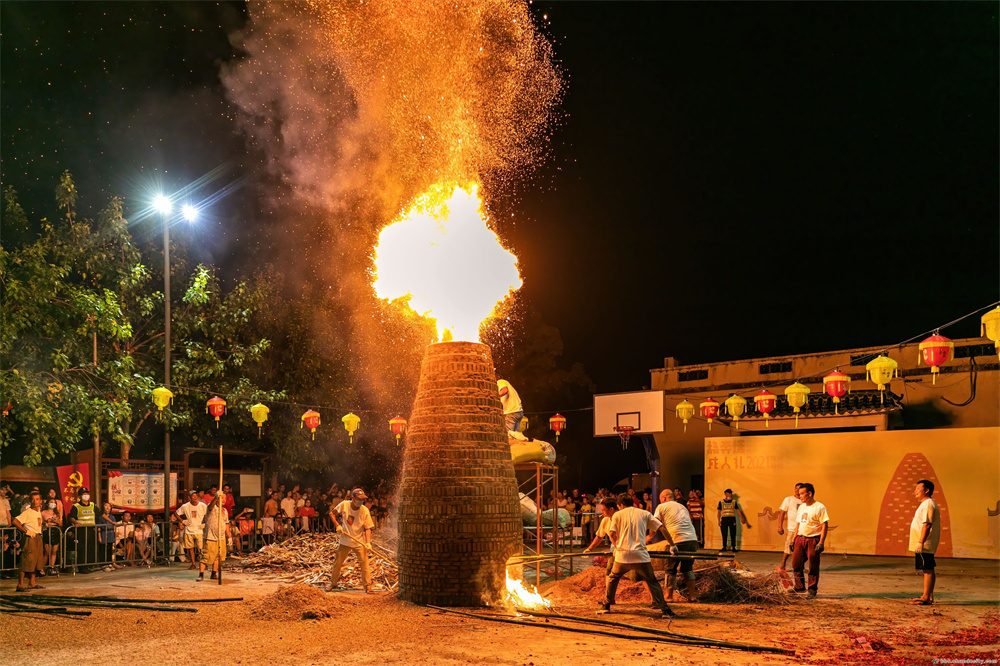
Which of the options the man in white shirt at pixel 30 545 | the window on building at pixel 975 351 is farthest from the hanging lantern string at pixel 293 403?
the window on building at pixel 975 351

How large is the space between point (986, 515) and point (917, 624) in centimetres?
1093

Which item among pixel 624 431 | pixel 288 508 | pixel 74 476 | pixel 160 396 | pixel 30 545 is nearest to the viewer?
pixel 30 545

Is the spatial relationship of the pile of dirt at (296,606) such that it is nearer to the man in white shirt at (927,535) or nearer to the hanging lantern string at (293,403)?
the man in white shirt at (927,535)

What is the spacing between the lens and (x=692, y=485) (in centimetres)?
2994

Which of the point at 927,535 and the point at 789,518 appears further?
the point at 789,518

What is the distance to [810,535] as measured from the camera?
39.4 feet

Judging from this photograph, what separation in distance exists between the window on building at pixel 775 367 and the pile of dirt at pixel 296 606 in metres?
21.9

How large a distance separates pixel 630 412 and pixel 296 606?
17146mm

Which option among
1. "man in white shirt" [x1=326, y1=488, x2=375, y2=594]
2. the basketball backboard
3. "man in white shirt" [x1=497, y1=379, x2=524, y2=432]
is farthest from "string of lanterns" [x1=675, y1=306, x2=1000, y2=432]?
"man in white shirt" [x1=326, y1=488, x2=375, y2=594]

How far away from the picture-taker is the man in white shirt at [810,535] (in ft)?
39.3

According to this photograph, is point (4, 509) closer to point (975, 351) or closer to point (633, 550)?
point (633, 550)

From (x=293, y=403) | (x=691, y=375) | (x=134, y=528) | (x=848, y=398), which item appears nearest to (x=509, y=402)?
(x=134, y=528)

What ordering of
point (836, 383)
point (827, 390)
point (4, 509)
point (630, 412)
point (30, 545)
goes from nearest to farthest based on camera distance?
point (30, 545)
point (4, 509)
point (836, 383)
point (827, 390)
point (630, 412)

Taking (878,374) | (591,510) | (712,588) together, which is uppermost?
(878,374)
